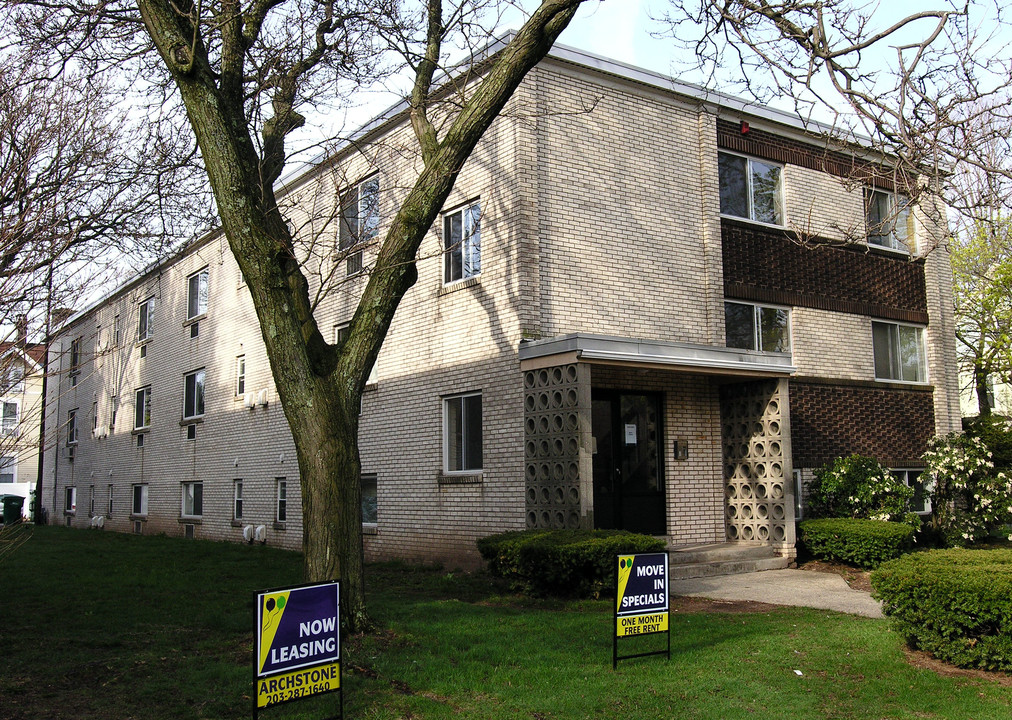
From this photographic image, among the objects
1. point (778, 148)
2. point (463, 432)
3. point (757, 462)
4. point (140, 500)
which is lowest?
point (140, 500)

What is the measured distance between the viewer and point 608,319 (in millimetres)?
14172

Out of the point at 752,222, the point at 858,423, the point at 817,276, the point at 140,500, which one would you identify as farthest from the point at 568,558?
the point at 140,500

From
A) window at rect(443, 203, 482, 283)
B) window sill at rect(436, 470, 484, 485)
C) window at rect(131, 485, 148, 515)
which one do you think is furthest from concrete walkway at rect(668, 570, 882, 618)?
window at rect(131, 485, 148, 515)

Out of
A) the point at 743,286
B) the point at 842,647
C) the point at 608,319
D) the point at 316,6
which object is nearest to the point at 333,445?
the point at 842,647

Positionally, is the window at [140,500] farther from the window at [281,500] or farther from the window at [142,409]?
the window at [281,500]

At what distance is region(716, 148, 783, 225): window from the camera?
53.6 ft

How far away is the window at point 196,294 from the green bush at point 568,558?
1615 centimetres

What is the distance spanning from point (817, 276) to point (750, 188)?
2224 mm

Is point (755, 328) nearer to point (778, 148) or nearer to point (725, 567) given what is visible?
point (778, 148)

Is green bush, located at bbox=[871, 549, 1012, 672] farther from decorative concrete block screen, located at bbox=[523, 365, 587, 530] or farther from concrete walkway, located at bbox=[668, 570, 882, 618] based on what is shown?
decorative concrete block screen, located at bbox=[523, 365, 587, 530]

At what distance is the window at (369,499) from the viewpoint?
55.7ft

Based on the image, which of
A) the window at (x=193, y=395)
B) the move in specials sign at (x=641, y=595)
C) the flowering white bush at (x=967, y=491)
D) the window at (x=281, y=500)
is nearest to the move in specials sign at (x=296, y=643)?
the move in specials sign at (x=641, y=595)

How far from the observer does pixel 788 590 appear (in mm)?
11820

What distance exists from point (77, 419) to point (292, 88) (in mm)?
29234
